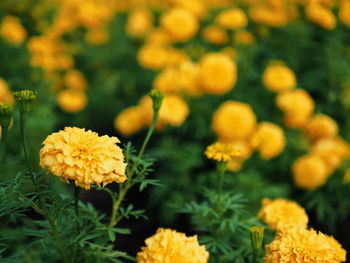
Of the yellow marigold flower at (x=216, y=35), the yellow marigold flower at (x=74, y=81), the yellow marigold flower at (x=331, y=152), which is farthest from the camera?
the yellow marigold flower at (x=74, y=81)

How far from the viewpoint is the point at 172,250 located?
56.4 inches

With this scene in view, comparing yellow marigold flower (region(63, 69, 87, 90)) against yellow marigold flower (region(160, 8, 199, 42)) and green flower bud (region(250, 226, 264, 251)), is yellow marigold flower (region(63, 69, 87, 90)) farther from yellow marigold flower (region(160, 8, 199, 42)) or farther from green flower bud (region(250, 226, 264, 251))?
green flower bud (region(250, 226, 264, 251))

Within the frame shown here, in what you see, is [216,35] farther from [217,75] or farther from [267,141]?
[267,141]

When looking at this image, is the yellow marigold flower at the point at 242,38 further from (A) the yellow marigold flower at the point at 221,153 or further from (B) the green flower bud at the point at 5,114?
(B) the green flower bud at the point at 5,114

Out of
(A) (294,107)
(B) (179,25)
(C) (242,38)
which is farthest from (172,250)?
(C) (242,38)

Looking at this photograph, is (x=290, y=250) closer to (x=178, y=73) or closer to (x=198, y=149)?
(x=198, y=149)

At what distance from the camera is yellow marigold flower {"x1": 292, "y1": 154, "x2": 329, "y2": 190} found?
293 centimetres

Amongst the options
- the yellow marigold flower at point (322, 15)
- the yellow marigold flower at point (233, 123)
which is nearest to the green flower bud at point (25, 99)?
the yellow marigold flower at point (233, 123)

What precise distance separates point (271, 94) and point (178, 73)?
0.84 m

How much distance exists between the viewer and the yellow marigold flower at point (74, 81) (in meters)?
4.19

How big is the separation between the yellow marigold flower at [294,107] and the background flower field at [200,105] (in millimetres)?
11

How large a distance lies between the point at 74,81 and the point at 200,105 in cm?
150

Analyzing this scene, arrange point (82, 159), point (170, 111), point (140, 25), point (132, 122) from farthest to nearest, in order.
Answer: point (140, 25), point (132, 122), point (170, 111), point (82, 159)

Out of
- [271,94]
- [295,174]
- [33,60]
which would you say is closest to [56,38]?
[33,60]
